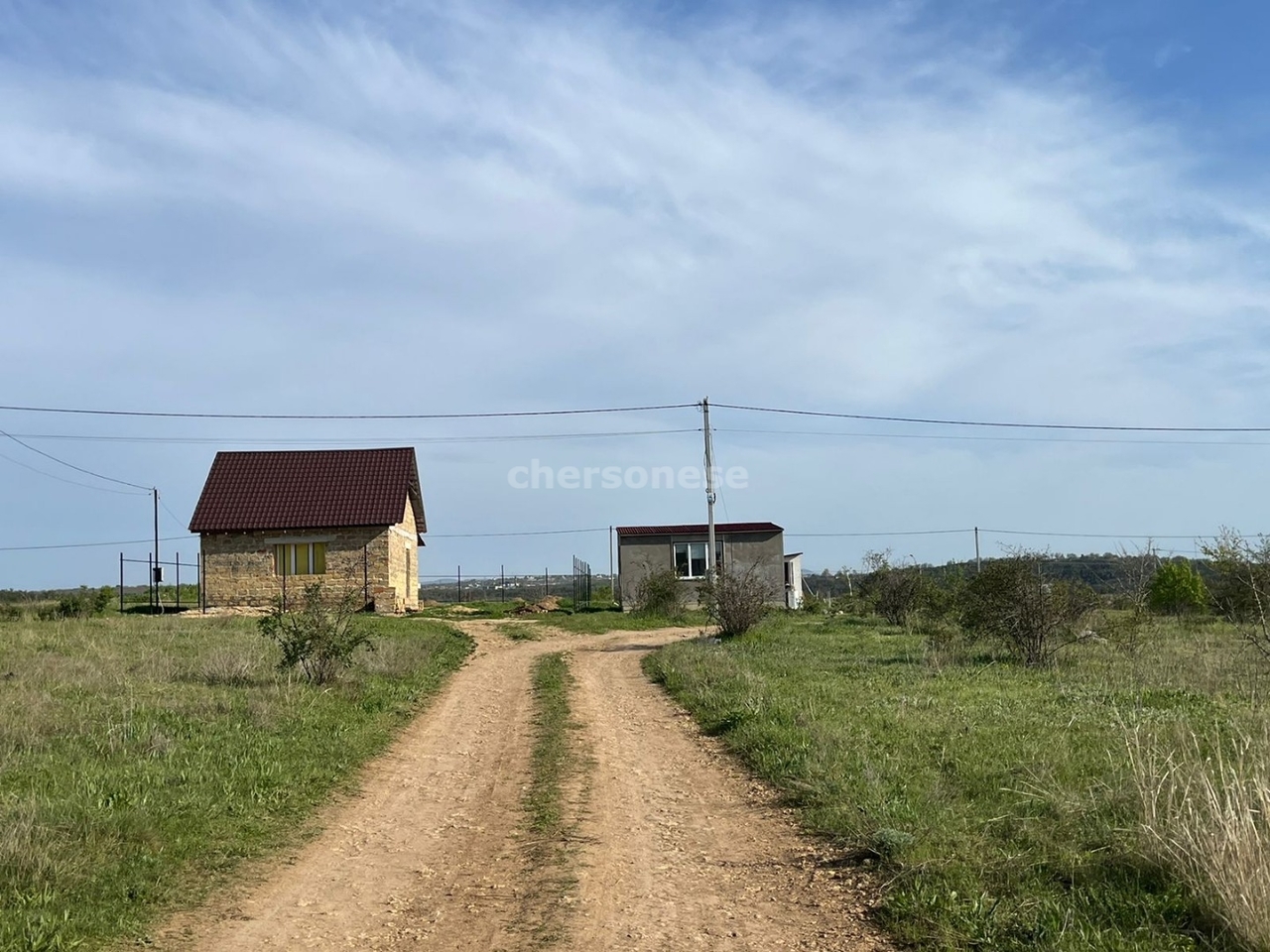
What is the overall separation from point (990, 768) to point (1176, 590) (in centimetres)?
3369

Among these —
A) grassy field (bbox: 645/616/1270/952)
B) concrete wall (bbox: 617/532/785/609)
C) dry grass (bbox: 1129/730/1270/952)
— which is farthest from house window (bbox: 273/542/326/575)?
dry grass (bbox: 1129/730/1270/952)

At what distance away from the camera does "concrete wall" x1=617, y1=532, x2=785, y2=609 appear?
130 ft

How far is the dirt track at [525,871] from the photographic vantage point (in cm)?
523

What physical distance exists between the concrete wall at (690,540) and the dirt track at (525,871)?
28755 millimetres

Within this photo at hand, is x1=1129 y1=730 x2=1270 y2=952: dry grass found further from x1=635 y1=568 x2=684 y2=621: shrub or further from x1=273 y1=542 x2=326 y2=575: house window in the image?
x1=273 y1=542 x2=326 y2=575: house window

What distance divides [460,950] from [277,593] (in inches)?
1242

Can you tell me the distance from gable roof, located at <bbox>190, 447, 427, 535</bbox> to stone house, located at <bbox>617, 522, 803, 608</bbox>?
29.0 ft

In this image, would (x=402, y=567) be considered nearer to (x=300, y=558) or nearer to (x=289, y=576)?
(x=300, y=558)

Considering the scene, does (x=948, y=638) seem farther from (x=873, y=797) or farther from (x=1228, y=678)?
(x=873, y=797)

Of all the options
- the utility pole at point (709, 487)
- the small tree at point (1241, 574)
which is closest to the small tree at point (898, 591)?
the utility pole at point (709, 487)

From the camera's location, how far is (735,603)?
79.0ft

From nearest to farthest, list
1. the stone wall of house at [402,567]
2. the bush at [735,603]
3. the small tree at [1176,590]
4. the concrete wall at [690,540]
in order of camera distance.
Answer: the bush at [735,603] → the stone wall of house at [402,567] → the small tree at [1176,590] → the concrete wall at [690,540]

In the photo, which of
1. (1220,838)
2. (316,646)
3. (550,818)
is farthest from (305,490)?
(1220,838)

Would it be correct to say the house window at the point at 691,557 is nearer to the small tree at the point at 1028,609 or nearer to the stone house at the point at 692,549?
the stone house at the point at 692,549
